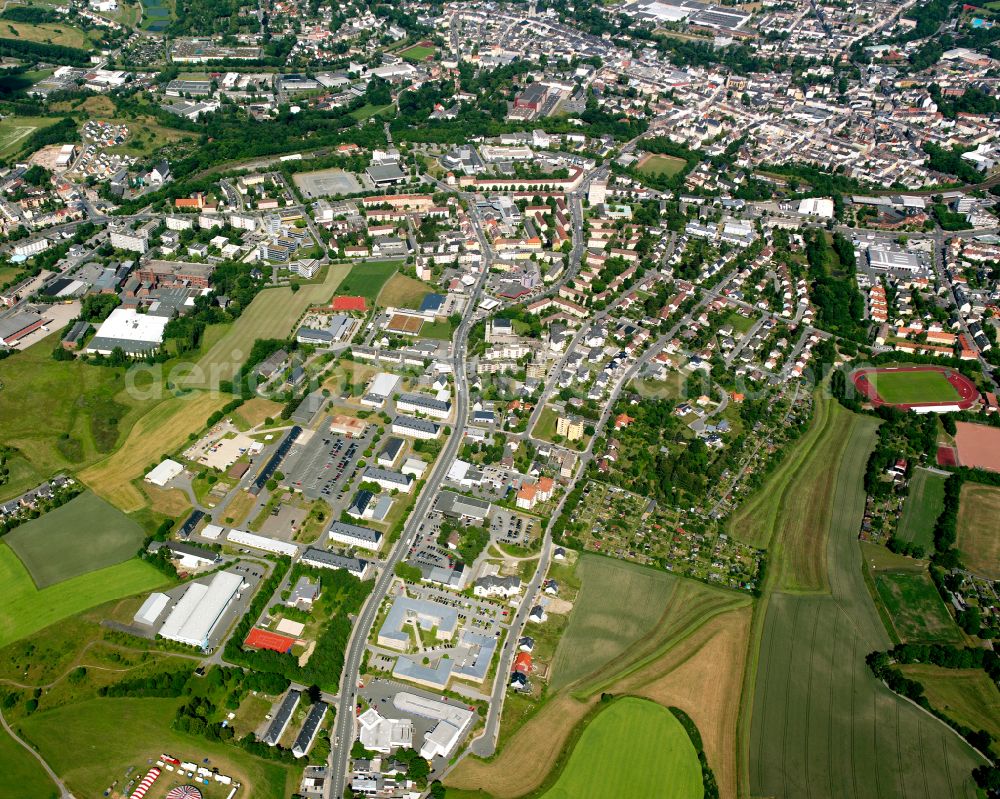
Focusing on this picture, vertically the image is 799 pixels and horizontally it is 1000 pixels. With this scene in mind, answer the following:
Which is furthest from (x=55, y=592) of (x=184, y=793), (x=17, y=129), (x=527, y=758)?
(x=17, y=129)

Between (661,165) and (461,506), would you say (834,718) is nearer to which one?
(461,506)

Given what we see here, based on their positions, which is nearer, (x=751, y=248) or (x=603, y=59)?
(x=751, y=248)

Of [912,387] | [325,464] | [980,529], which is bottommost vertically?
[980,529]

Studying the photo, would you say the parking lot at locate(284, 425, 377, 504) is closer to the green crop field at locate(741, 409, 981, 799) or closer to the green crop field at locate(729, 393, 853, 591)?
the green crop field at locate(729, 393, 853, 591)

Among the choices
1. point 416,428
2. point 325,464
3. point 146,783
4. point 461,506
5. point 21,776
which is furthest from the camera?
point 416,428

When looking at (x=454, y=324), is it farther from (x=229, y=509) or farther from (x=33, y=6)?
(x=33, y=6)

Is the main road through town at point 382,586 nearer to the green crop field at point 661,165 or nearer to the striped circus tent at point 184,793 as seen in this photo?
the striped circus tent at point 184,793

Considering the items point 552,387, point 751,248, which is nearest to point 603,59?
point 751,248
